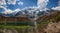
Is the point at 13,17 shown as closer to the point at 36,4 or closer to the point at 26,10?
the point at 26,10

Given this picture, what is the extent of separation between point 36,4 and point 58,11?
324mm

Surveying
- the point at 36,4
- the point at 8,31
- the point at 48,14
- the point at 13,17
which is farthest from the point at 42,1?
the point at 8,31

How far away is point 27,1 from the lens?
5.28ft

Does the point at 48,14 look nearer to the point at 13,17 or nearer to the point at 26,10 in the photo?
the point at 26,10

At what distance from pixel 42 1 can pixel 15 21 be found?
48 cm

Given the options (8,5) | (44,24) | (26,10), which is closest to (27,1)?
(26,10)

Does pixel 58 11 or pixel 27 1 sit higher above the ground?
pixel 27 1

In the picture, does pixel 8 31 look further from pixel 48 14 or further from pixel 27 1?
pixel 48 14

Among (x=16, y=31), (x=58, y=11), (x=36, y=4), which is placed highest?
(x=36, y=4)

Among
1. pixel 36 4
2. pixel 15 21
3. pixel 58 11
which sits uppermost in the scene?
pixel 36 4

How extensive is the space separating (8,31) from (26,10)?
1.27ft

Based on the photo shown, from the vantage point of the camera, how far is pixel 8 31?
1.58 meters

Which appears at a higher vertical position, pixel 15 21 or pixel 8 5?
pixel 8 5

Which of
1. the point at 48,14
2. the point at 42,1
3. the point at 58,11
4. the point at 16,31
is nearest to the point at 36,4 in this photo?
the point at 42,1
